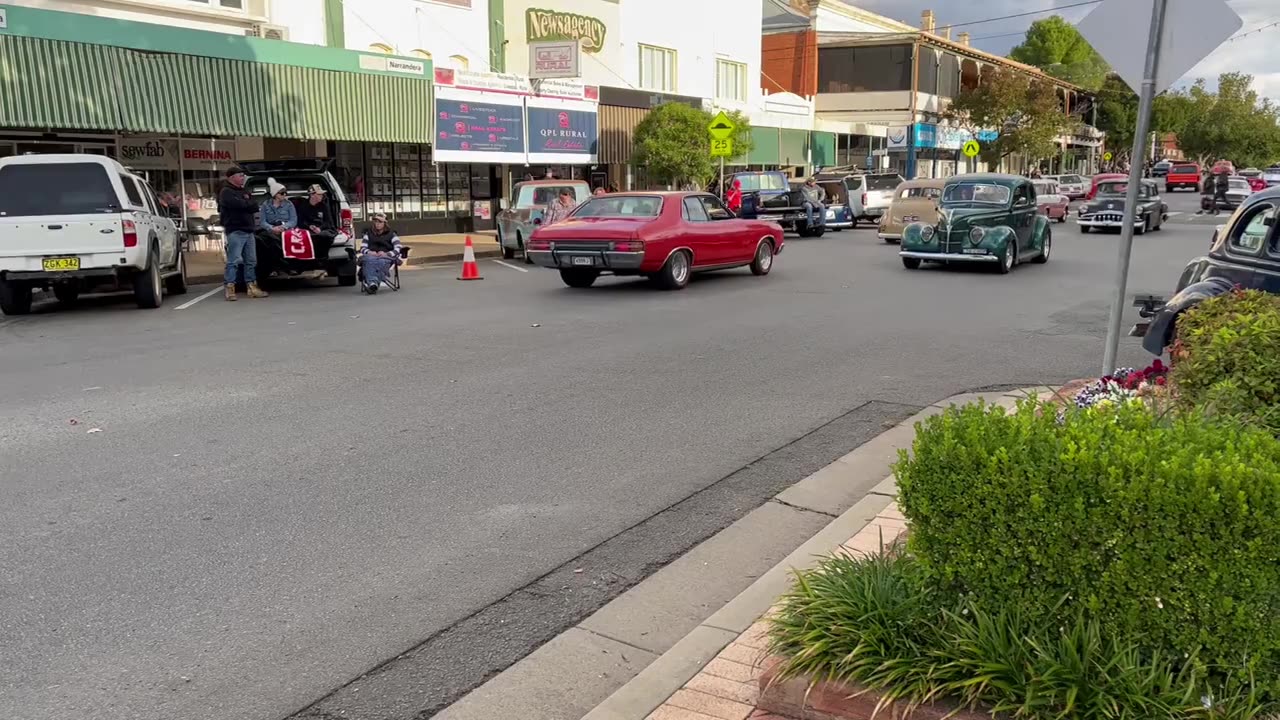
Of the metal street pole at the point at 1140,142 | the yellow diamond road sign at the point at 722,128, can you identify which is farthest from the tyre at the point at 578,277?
the yellow diamond road sign at the point at 722,128

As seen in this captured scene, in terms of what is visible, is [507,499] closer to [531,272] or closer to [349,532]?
[349,532]

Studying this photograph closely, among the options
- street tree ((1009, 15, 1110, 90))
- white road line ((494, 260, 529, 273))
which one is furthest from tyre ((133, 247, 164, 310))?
street tree ((1009, 15, 1110, 90))

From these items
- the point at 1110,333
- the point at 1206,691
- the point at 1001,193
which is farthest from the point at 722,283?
the point at 1206,691

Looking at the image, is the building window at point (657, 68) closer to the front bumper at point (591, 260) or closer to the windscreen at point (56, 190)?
the front bumper at point (591, 260)

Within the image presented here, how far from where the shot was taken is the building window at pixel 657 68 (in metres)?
33.4

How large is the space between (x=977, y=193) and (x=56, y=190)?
589 inches

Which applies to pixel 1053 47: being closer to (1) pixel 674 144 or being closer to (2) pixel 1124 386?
(1) pixel 674 144

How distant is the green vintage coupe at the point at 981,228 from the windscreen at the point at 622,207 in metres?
5.49

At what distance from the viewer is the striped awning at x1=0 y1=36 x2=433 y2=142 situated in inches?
677

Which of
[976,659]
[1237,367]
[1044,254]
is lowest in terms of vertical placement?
[1044,254]

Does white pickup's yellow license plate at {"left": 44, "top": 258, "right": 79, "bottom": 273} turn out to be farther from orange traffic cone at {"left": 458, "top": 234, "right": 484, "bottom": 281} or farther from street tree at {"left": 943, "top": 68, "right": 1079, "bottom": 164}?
street tree at {"left": 943, "top": 68, "right": 1079, "bottom": 164}

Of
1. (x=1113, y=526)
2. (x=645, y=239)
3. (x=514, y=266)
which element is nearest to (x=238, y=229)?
(x=645, y=239)

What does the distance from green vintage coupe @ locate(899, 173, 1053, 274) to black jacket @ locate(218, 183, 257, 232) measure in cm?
1088

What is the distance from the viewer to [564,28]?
1142 inches
